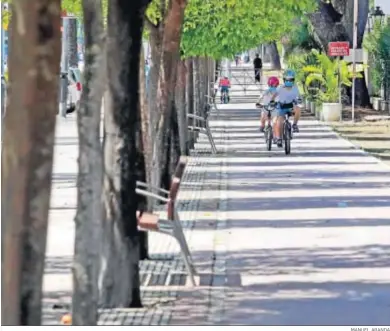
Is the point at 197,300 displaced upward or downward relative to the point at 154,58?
downward

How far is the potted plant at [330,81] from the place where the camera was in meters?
42.5

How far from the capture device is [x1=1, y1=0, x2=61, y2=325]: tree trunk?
266 inches

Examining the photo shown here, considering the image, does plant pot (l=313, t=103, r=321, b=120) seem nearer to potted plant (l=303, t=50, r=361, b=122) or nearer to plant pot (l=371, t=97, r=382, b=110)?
potted plant (l=303, t=50, r=361, b=122)

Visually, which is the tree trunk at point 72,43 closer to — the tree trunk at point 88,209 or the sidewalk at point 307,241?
the sidewalk at point 307,241

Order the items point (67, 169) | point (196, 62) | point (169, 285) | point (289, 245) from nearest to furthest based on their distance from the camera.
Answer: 1. point (169, 285)
2. point (289, 245)
3. point (67, 169)
4. point (196, 62)

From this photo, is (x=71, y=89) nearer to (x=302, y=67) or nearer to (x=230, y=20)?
(x=302, y=67)

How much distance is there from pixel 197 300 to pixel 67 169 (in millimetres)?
13652

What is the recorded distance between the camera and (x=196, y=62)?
34562mm

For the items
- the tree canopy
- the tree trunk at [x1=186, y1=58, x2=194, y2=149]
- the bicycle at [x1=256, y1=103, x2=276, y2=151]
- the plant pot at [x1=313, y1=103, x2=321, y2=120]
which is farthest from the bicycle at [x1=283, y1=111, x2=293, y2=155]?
the plant pot at [x1=313, y1=103, x2=321, y2=120]

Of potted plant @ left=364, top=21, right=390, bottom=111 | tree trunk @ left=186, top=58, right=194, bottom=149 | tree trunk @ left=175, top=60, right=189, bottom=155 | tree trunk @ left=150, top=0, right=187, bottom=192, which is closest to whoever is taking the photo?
tree trunk @ left=150, top=0, right=187, bottom=192

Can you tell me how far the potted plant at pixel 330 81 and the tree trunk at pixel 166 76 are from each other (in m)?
23.6

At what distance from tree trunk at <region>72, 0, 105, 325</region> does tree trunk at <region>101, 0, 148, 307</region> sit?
2251 millimetres
